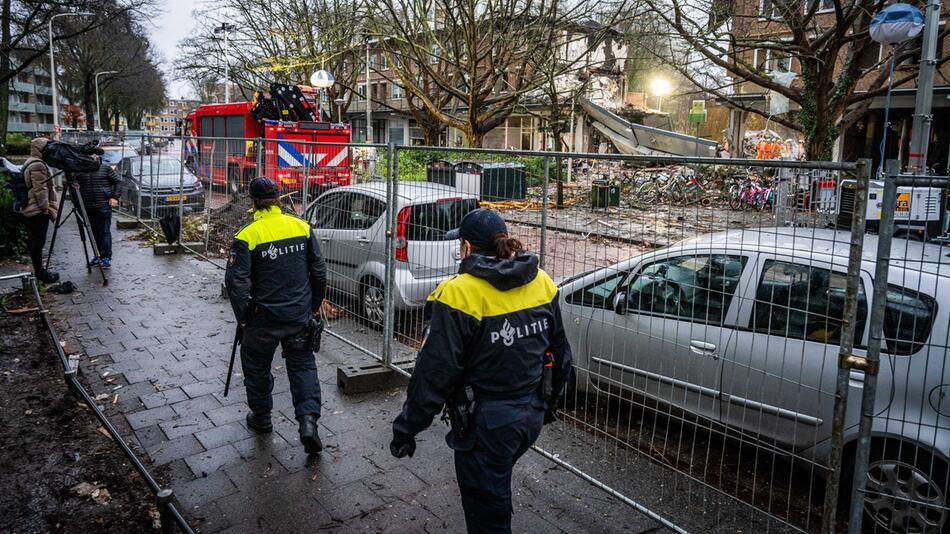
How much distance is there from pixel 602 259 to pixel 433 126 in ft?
60.7

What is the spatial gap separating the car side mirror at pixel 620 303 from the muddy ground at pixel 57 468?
2.92m

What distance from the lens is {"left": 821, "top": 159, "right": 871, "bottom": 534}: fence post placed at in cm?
269

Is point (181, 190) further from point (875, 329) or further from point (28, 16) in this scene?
point (28, 16)

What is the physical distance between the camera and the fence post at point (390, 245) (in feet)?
17.8

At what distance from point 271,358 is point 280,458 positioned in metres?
0.68

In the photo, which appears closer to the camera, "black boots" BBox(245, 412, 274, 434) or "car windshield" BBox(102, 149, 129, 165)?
"black boots" BBox(245, 412, 274, 434)

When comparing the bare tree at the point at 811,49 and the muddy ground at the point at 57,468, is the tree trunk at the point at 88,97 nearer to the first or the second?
the bare tree at the point at 811,49

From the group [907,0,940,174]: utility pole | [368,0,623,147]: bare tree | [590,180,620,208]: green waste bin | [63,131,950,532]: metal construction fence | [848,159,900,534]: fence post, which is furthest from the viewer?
[368,0,623,147]: bare tree

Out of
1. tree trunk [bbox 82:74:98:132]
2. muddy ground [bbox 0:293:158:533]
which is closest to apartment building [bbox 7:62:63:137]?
tree trunk [bbox 82:74:98:132]

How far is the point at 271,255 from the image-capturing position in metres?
4.48

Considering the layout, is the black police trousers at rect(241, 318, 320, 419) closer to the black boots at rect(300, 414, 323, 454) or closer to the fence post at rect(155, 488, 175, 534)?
the black boots at rect(300, 414, 323, 454)

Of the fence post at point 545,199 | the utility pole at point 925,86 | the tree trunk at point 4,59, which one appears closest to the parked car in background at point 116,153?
the tree trunk at point 4,59

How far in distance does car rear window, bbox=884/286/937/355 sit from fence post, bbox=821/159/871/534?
2.12 feet

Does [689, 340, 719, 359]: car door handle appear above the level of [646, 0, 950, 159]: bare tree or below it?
below
